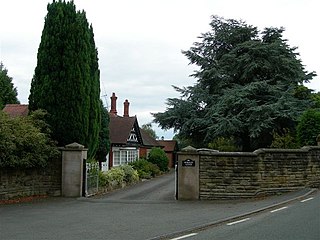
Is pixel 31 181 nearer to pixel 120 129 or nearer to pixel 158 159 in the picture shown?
pixel 158 159

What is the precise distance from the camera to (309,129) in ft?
77.9

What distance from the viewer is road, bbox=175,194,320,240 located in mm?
9430

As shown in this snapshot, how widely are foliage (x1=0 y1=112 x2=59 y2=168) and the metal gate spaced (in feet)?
4.72

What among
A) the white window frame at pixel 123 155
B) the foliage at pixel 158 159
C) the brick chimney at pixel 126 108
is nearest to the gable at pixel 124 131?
the white window frame at pixel 123 155

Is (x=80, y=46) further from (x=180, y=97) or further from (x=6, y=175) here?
(x=180, y=97)

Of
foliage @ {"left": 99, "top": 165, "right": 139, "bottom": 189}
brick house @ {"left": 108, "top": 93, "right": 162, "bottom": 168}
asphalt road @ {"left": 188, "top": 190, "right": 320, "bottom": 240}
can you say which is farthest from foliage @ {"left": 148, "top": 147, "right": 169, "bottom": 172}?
asphalt road @ {"left": 188, "top": 190, "right": 320, "bottom": 240}

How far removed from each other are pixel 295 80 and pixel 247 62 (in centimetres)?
396

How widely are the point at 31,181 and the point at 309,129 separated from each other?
A: 46.4ft

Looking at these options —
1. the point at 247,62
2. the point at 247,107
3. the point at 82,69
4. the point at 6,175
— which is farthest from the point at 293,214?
the point at 247,62

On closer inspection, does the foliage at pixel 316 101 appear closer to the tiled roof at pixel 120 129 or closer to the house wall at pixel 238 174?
the tiled roof at pixel 120 129

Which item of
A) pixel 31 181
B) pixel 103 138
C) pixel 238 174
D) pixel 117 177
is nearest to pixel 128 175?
pixel 117 177

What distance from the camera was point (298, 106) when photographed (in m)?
32.4

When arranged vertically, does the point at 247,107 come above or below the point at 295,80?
below

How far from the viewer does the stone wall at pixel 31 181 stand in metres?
16.6
